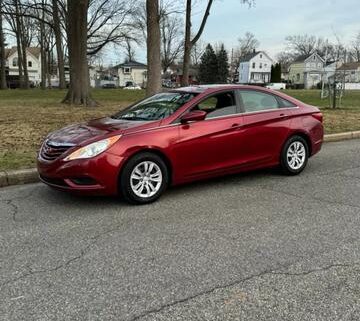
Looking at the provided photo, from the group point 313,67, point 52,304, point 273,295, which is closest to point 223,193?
point 273,295

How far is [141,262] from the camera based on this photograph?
400 centimetres

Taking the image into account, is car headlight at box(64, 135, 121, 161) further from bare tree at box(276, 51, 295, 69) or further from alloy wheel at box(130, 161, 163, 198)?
bare tree at box(276, 51, 295, 69)

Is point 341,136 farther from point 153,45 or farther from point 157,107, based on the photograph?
point 153,45

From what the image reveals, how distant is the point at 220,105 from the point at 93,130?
75.8 inches

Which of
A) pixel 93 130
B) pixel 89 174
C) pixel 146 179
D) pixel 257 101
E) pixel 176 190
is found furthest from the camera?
pixel 257 101

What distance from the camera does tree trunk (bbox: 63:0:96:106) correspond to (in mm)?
19281

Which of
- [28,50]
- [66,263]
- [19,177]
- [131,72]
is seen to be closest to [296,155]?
[19,177]

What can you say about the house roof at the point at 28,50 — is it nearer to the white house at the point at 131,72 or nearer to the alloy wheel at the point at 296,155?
the white house at the point at 131,72

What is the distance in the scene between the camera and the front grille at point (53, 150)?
18.3 feet

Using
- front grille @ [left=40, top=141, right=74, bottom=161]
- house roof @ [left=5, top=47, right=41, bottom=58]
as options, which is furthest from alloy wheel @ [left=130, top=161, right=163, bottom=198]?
house roof @ [left=5, top=47, right=41, bottom=58]

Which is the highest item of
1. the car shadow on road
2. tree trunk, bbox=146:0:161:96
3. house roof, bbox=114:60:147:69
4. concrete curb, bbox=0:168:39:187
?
house roof, bbox=114:60:147:69

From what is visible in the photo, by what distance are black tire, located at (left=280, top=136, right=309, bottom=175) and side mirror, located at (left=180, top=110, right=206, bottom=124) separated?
5.58ft

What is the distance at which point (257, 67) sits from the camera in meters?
102

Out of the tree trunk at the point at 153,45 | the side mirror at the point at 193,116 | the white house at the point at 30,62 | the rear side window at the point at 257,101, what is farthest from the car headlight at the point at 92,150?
the white house at the point at 30,62
